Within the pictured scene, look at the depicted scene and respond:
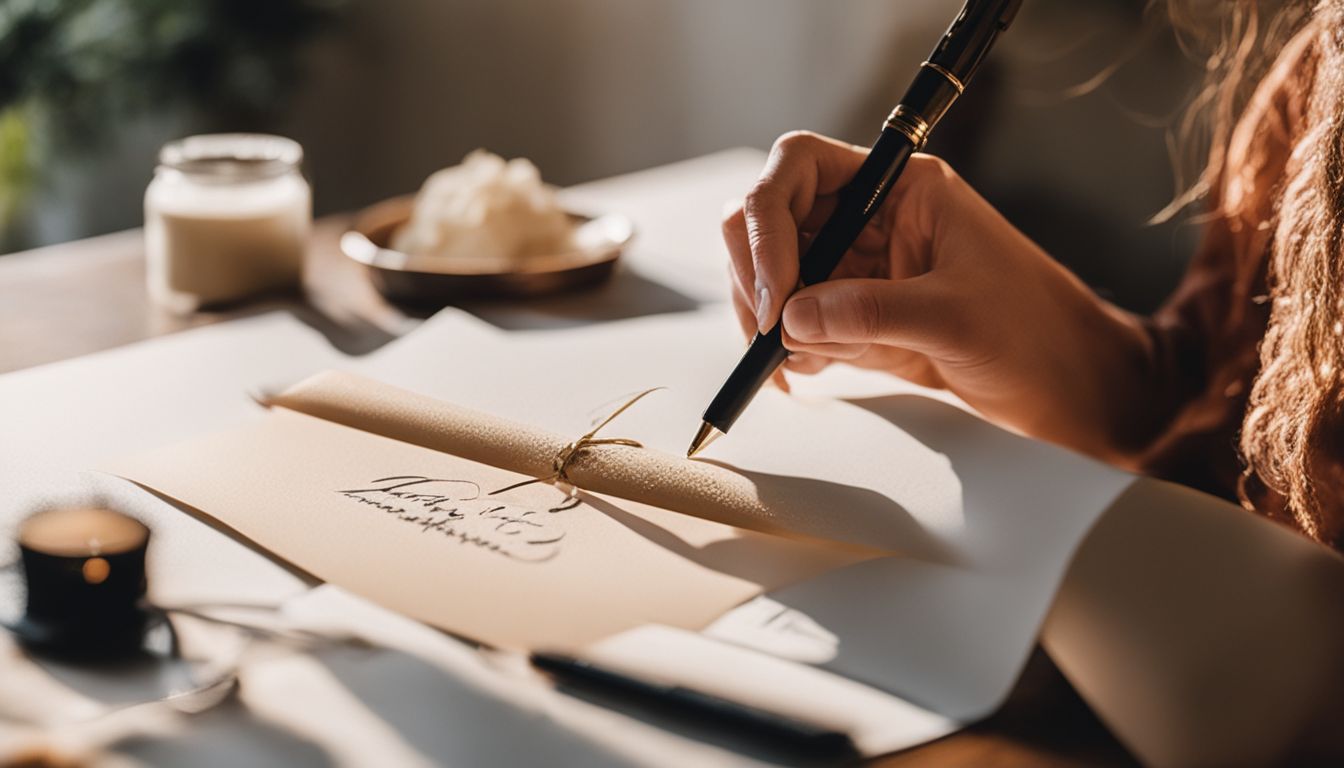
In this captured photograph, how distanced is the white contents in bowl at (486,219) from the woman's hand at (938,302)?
26cm

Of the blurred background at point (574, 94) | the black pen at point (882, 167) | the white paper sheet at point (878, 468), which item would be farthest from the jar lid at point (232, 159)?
the blurred background at point (574, 94)

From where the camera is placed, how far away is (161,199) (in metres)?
0.83

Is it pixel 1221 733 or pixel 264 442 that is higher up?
pixel 1221 733

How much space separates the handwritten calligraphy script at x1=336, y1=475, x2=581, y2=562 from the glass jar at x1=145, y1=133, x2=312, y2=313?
0.37 meters

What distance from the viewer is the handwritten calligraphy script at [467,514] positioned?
0.48 m

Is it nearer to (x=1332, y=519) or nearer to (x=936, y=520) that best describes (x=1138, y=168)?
(x=1332, y=519)

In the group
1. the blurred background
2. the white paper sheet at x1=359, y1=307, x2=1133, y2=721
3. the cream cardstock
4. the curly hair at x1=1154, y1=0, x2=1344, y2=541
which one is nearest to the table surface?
the white paper sheet at x1=359, y1=307, x2=1133, y2=721

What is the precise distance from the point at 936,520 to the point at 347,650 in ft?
0.79

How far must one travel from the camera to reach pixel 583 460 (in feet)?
1.76

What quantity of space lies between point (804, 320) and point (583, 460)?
12 cm

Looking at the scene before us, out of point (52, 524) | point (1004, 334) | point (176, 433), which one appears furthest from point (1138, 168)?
point (52, 524)

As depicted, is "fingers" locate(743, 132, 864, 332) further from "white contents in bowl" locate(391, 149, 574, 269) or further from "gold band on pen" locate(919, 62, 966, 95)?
"white contents in bowl" locate(391, 149, 574, 269)

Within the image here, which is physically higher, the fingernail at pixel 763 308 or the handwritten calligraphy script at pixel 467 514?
the fingernail at pixel 763 308

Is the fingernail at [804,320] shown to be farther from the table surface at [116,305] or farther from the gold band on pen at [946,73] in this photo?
the table surface at [116,305]
